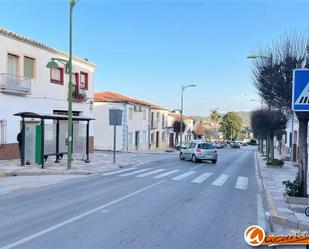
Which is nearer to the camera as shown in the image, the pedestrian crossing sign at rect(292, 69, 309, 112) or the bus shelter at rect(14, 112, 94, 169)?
the pedestrian crossing sign at rect(292, 69, 309, 112)

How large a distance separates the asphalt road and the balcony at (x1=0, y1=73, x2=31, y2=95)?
10189 mm

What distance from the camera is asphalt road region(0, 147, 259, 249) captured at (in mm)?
5969

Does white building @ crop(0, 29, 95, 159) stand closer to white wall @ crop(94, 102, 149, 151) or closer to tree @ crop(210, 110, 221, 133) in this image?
white wall @ crop(94, 102, 149, 151)

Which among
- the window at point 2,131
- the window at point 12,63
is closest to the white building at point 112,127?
the window at point 12,63

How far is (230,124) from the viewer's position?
361 feet

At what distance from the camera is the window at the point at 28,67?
22703 millimetres

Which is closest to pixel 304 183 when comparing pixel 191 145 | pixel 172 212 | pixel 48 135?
pixel 172 212

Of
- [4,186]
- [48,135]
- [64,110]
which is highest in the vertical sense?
[64,110]

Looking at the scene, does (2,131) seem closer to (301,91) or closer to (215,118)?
(301,91)

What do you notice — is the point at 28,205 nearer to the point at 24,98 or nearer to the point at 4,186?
the point at 4,186

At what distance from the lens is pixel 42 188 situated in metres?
11.9

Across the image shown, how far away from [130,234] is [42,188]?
6414 millimetres

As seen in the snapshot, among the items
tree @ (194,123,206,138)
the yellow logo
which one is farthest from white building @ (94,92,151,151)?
tree @ (194,123,206,138)

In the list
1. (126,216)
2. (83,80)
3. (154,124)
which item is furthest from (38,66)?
(154,124)
